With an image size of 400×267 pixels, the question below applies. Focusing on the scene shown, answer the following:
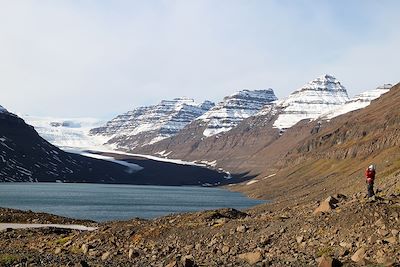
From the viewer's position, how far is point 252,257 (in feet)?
92.4

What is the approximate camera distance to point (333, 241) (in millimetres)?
28891

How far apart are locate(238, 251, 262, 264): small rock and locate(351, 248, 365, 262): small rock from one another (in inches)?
183

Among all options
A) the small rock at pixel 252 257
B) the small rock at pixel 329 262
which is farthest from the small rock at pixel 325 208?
the small rock at pixel 329 262

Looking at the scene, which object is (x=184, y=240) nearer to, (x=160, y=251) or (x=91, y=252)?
(x=160, y=251)

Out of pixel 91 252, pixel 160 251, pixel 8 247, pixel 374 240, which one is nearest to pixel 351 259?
pixel 374 240

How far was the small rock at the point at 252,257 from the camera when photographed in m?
27.8

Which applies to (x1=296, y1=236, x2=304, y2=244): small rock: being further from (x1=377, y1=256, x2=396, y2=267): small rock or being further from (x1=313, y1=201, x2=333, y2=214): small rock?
(x1=377, y1=256, x2=396, y2=267): small rock

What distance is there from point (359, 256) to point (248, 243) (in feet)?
28.1

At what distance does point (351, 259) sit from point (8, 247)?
2447 cm

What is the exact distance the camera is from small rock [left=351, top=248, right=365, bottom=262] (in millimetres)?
24781

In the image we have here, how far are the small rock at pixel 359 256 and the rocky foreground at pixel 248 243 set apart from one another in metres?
0.04

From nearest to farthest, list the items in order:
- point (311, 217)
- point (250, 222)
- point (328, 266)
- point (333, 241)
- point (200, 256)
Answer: point (328, 266)
point (333, 241)
point (200, 256)
point (311, 217)
point (250, 222)

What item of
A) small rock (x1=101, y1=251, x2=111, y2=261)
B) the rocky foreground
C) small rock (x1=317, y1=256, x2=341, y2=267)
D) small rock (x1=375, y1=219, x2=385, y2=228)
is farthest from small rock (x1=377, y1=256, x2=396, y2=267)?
small rock (x1=101, y1=251, x2=111, y2=261)

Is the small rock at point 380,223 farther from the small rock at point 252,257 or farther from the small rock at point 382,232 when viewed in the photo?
the small rock at point 252,257
